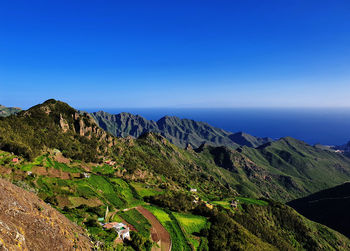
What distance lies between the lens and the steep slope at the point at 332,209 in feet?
487

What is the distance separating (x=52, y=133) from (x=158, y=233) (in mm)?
75060

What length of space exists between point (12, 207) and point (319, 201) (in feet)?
785

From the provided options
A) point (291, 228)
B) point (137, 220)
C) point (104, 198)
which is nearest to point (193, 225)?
point (137, 220)

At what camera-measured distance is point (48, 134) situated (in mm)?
89250

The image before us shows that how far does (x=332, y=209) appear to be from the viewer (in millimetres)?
163375

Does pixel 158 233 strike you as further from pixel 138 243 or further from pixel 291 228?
pixel 291 228

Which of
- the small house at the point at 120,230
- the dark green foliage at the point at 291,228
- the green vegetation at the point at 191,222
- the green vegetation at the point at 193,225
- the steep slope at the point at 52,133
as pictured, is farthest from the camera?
the dark green foliage at the point at 291,228

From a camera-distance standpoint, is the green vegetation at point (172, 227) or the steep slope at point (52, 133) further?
the steep slope at point (52, 133)

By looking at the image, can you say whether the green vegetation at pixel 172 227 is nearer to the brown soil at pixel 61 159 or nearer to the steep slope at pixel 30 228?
the steep slope at pixel 30 228

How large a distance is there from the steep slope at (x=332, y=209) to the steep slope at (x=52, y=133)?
18821cm

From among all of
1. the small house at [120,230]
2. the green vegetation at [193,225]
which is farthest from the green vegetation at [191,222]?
the small house at [120,230]

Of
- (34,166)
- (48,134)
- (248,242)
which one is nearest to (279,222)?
(248,242)

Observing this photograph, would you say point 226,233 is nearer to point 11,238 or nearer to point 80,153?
point 11,238

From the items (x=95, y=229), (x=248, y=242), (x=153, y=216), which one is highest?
(x=95, y=229)
